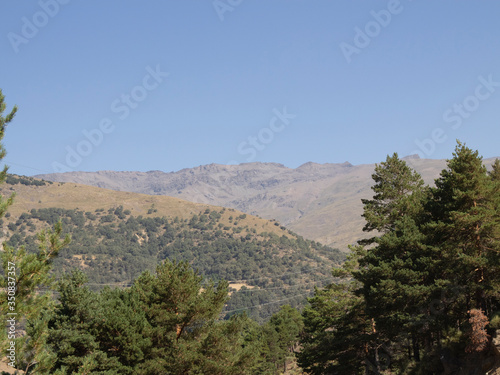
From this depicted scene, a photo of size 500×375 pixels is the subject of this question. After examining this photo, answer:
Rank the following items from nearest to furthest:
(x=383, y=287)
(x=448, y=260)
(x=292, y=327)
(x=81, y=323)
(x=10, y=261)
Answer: (x=10, y=261), (x=81, y=323), (x=448, y=260), (x=383, y=287), (x=292, y=327)

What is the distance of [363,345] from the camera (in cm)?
3591

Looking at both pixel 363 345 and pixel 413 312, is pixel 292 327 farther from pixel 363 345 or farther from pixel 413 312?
pixel 413 312

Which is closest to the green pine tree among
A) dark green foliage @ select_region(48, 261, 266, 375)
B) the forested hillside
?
dark green foliage @ select_region(48, 261, 266, 375)

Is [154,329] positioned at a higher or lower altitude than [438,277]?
lower

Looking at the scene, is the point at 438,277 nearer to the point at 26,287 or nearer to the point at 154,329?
the point at 154,329

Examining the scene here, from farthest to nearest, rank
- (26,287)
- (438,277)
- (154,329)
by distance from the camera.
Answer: (438,277)
(154,329)
(26,287)

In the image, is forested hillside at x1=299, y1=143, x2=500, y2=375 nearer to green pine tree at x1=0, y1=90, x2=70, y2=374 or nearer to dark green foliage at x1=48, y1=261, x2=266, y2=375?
dark green foliage at x1=48, y1=261, x2=266, y2=375

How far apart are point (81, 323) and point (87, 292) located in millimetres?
1524

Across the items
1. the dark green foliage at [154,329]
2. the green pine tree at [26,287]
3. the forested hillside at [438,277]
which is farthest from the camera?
the forested hillside at [438,277]

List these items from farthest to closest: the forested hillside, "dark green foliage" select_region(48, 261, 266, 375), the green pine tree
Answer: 1. the forested hillside
2. "dark green foliage" select_region(48, 261, 266, 375)
3. the green pine tree

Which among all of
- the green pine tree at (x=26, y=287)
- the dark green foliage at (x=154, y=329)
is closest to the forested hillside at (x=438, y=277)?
Answer: the dark green foliage at (x=154, y=329)

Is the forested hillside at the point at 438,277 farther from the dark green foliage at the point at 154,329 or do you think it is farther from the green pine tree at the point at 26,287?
the green pine tree at the point at 26,287

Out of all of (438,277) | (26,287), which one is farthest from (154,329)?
(438,277)

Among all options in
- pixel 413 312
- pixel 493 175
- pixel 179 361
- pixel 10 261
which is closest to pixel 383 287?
pixel 413 312
